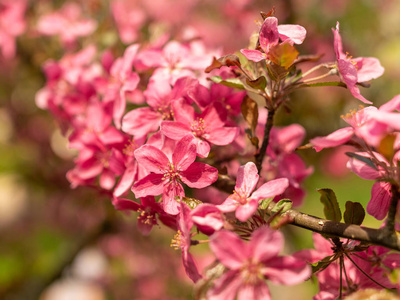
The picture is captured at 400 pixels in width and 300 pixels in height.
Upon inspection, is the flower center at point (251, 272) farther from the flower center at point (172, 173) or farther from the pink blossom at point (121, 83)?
the pink blossom at point (121, 83)

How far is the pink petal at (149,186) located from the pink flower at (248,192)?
167 mm

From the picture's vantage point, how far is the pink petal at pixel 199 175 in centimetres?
90

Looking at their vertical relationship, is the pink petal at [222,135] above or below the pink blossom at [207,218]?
above

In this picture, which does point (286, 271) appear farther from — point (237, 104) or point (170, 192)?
point (237, 104)

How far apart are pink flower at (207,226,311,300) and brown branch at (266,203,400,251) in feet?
0.31

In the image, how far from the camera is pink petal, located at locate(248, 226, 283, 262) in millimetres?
694

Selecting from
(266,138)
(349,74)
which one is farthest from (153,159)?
(349,74)

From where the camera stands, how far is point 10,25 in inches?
71.2

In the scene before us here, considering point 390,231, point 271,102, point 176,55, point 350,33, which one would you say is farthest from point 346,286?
point 350,33

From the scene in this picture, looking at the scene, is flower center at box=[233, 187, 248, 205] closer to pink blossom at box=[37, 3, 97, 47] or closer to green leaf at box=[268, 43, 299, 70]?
green leaf at box=[268, 43, 299, 70]

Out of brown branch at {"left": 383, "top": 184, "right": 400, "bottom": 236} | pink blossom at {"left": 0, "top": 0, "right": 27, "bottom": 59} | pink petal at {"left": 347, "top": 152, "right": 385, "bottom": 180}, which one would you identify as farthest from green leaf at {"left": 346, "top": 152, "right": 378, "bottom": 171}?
pink blossom at {"left": 0, "top": 0, "right": 27, "bottom": 59}

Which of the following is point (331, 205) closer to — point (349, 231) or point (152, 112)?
point (349, 231)

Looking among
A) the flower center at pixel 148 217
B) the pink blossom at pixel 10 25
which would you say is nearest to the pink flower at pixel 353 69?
the flower center at pixel 148 217

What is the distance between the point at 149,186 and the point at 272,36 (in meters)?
0.43
